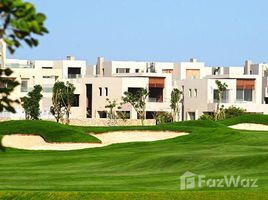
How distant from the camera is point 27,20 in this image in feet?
16.4

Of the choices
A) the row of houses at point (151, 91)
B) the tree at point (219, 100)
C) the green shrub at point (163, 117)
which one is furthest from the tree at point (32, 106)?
the tree at point (219, 100)

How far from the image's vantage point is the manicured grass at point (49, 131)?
161ft

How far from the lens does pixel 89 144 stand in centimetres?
4900

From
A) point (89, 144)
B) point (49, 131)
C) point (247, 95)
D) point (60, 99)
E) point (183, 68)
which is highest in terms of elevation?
point (183, 68)

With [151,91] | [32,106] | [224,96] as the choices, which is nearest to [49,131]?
[32,106]

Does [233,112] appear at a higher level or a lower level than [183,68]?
lower

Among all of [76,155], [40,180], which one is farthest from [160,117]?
[40,180]

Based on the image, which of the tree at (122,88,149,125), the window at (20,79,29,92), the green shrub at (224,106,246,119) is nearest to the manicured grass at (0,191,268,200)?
the green shrub at (224,106,246,119)

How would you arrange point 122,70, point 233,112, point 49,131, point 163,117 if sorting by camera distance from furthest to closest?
point 122,70
point 163,117
point 233,112
point 49,131

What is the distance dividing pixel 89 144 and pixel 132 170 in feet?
60.7

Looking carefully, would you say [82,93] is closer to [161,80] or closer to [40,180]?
[161,80]

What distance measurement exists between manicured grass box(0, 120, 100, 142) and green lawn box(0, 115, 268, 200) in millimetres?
144

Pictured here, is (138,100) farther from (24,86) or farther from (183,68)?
(183,68)

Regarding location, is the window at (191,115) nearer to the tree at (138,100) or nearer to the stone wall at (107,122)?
the tree at (138,100)
